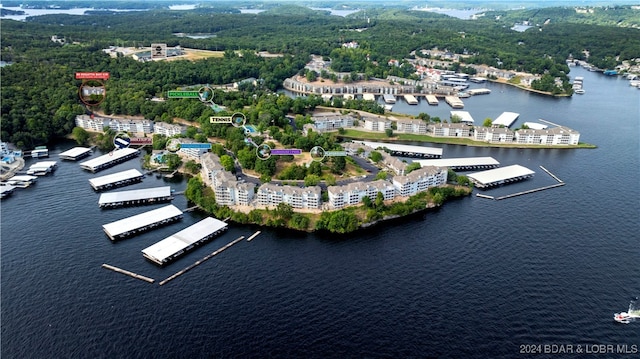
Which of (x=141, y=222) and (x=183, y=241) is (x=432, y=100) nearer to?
(x=141, y=222)

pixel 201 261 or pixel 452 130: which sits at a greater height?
pixel 452 130

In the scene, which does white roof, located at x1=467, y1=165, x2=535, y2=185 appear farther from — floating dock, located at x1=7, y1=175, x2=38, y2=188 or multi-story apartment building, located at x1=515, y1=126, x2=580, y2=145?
floating dock, located at x1=7, y1=175, x2=38, y2=188

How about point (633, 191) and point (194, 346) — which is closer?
point (194, 346)

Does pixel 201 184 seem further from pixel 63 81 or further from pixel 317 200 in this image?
pixel 63 81

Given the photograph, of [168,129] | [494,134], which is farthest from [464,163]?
[168,129]

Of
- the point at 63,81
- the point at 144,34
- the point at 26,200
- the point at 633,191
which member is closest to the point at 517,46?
the point at 633,191

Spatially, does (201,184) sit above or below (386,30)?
below
